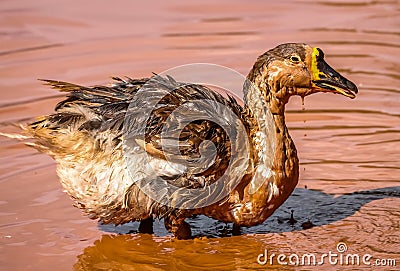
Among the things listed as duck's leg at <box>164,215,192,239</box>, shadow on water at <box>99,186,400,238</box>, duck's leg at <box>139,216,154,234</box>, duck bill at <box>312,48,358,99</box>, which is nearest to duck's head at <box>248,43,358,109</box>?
duck bill at <box>312,48,358,99</box>

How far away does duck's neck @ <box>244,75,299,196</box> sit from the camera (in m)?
6.53

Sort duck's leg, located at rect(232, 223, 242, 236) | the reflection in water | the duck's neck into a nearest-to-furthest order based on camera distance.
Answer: the reflection in water
the duck's neck
duck's leg, located at rect(232, 223, 242, 236)

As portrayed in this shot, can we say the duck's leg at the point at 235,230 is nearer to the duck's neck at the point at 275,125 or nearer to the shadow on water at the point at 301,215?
the shadow on water at the point at 301,215

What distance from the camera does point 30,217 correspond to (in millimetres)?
7039

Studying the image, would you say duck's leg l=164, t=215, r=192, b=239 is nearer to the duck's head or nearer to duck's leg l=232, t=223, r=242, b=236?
duck's leg l=232, t=223, r=242, b=236

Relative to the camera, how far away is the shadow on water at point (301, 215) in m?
6.84

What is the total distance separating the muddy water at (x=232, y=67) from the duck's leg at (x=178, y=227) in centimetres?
9

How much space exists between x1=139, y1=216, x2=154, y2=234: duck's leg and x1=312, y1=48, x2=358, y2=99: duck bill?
162 centimetres

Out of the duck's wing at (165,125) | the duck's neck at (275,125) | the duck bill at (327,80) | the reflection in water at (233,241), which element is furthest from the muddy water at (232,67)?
the duck bill at (327,80)

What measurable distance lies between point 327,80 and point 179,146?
1.25 m

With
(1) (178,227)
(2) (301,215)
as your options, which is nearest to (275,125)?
(2) (301,215)

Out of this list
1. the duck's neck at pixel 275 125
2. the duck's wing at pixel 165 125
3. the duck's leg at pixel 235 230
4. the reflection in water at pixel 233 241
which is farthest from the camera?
the duck's leg at pixel 235 230

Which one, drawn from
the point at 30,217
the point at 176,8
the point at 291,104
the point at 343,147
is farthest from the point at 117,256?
the point at 176,8

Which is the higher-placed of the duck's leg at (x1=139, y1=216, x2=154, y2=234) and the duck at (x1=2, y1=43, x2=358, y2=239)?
the duck at (x1=2, y1=43, x2=358, y2=239)
